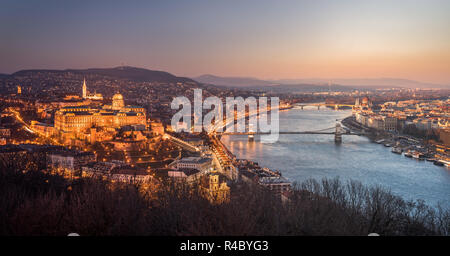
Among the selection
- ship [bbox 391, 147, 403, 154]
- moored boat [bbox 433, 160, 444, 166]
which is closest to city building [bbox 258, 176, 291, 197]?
moored boat [bbox 433, 160, 444, 166]

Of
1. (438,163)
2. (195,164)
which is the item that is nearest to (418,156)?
(438,163)

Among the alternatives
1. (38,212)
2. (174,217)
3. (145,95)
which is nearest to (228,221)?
(174,217)

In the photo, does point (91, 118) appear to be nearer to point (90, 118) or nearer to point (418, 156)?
point (90, 118)

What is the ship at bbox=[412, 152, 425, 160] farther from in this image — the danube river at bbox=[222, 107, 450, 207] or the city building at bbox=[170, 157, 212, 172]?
the city building at bbox=[170, 157, 212, 172]

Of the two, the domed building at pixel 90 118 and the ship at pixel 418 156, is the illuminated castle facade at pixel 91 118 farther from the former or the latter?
the ship at pixel 418 156
